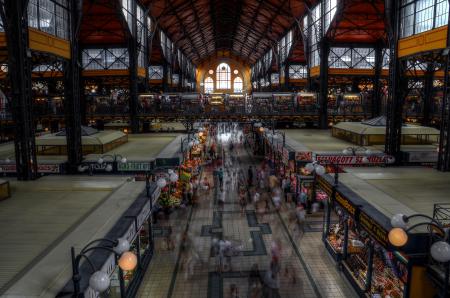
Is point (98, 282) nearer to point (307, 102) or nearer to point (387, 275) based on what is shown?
point (387, 275)

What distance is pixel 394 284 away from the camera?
34.1 ft

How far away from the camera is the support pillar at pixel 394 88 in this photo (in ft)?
63.3

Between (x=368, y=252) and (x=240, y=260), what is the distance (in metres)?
4.75

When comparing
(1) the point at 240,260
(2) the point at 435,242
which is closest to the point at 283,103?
(1) the point at 240,260

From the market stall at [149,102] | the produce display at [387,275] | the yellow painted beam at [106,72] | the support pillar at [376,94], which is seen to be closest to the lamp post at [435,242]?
the produce display at [387,275]

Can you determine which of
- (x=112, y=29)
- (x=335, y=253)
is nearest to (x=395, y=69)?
(x=335, y=253)

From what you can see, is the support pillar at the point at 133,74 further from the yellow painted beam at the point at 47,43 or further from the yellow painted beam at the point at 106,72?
the yellow painted beam at the point at 47,43

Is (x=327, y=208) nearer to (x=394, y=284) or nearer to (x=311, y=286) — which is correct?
(x=311, y=286)

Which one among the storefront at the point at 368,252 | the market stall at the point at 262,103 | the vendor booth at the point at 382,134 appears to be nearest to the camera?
the storefront at the point at 368,252

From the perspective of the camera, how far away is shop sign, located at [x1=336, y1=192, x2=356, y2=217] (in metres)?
11.4

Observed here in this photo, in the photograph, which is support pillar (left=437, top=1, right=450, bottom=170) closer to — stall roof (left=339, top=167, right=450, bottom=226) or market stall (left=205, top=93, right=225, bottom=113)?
stall roof (left=339, top=167, right=450, bottom=226)

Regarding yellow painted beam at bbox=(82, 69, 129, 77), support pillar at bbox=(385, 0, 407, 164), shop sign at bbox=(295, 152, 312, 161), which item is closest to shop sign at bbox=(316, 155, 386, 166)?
shop sign at bbox=(295, 152, 312, 161)

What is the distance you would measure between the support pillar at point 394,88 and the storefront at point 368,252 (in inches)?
258

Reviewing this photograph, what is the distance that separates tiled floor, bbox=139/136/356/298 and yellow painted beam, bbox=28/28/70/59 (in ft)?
30.3
